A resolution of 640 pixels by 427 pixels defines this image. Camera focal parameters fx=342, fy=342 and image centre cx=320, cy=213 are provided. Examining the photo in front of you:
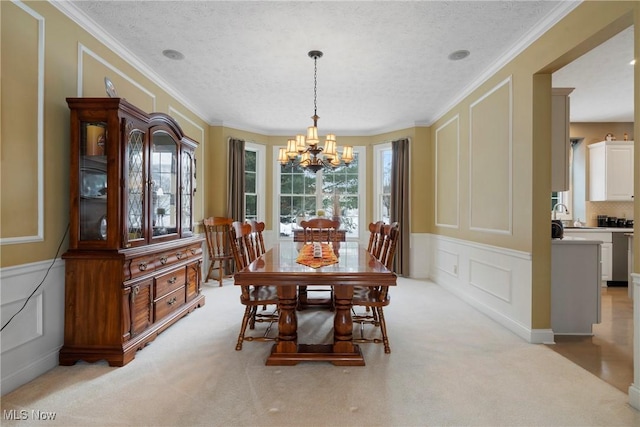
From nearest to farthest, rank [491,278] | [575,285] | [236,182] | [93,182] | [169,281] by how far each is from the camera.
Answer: [93,182]
[575,285]
[169,281]
[491,278]
[236,182]

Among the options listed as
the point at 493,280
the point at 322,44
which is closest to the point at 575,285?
the point at 493,280

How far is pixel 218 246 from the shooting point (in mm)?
5559

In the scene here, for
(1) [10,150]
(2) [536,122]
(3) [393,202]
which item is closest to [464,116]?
(2) [536,122]

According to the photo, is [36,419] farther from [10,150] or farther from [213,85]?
[213,85]

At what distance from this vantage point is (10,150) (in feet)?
7.16

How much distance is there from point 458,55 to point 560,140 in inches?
50.6

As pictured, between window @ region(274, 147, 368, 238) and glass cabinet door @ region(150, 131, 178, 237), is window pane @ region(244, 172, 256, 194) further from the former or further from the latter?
glass cabinet door @ region(150, 131, 178, 237)

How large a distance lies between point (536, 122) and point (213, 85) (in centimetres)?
362

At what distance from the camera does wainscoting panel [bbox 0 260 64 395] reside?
213 cm

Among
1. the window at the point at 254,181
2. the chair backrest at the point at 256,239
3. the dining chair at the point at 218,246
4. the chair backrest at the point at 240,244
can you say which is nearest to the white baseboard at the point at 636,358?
the chair backrest at the point at 240,244

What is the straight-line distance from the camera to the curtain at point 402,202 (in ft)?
19.8

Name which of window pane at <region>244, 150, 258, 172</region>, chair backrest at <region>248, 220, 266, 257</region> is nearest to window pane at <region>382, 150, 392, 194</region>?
window pane at <region>244, 150, 258, 172</region>

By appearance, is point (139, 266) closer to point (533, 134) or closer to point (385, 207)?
point (533, 134)

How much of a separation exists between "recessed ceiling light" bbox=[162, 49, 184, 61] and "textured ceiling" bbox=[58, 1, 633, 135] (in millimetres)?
58
